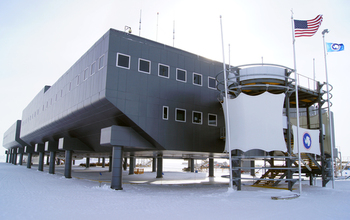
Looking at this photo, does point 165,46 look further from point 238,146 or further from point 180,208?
point 180,208

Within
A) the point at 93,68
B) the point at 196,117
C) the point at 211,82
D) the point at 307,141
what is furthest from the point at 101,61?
the point at 307,141

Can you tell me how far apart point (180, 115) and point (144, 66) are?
241 inches

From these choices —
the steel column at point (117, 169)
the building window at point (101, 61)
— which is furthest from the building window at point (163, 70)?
the steel column at point (117, 169)

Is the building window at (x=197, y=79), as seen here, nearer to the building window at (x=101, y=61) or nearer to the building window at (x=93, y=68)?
the building window at (x=101, y=61)

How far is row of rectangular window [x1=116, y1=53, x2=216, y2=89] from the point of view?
2616 cm

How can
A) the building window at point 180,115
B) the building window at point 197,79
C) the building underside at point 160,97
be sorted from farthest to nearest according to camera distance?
the building window at point 197,79 < the building window at point 180,115 < the building underside at point 160,97

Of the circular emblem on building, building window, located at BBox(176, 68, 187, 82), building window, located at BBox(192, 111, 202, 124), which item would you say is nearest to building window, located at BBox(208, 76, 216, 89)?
building window, located at BBox(176, 68, 187, 82)

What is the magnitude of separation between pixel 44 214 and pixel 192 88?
19.7 metres

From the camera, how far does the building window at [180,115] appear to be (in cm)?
2880

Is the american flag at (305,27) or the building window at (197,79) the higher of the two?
the american flag at (305,27)

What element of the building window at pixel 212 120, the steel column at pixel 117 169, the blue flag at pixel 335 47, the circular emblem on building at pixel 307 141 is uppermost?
the blue flag at pixel 335 47

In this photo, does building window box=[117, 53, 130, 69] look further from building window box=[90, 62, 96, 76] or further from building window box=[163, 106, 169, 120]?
building window box=[163, 106, 169, 120]

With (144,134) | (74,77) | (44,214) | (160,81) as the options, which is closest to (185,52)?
(160,81)

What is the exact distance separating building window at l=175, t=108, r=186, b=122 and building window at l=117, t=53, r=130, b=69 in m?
6.68
